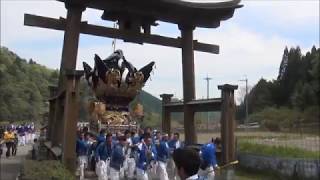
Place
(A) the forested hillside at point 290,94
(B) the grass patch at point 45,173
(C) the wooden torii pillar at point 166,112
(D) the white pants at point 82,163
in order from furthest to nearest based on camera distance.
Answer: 1. (A) the forested hillside at point 290,94
2. (C) the wooden torii pillar at point 166,112
3. (D) the white pants at point 82,163
4. (B) the grass patch at point 45,173

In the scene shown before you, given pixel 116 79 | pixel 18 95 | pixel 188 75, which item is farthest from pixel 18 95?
pixel 188 75

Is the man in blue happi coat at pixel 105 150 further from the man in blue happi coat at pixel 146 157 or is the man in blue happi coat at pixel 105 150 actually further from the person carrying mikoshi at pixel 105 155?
the man in blue happi coat at pixel 146 157

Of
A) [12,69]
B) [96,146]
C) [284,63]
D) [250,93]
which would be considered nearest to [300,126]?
[284,63]

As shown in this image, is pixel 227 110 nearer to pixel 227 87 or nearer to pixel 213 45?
pixel 227 87

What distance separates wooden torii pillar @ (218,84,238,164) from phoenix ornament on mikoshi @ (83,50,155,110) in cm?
514

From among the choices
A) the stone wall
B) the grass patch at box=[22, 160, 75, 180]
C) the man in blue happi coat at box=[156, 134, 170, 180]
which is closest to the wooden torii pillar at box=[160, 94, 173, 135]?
the stone wall

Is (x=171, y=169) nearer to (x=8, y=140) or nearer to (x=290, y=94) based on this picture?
(x=8, y=140)

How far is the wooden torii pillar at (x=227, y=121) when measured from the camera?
15586mm

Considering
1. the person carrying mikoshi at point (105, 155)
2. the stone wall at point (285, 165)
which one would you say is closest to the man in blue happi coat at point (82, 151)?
the person carrying mikoshi at point (105, 155)

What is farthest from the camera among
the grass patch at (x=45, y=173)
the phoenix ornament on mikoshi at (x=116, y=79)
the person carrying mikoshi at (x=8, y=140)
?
the person carrying mikoshi at (x=8, y=140)

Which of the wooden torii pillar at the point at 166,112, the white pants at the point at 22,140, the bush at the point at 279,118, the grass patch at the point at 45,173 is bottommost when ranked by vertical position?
the grass patch at the point at 45,173

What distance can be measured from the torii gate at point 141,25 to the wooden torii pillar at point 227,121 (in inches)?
91.4

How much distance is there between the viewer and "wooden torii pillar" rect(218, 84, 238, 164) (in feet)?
51.1

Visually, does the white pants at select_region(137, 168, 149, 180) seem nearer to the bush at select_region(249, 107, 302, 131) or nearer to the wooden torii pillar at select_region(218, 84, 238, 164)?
the wooden torii pillar at select_region(218, 84, 238, 164)
